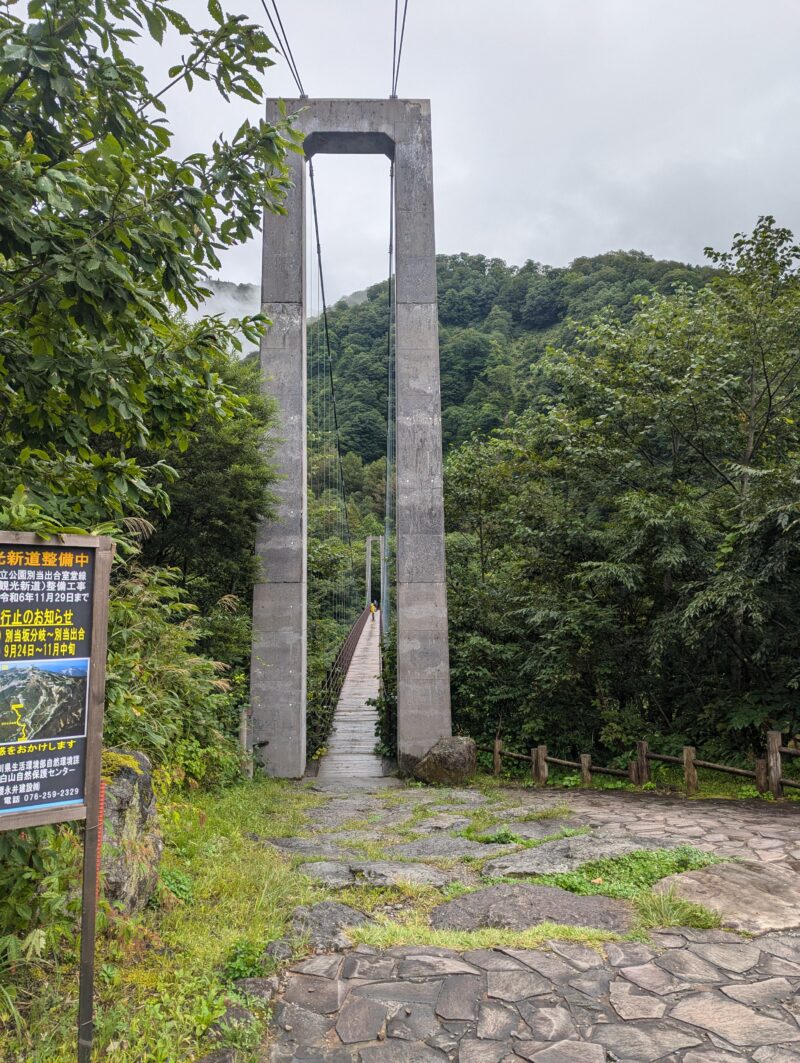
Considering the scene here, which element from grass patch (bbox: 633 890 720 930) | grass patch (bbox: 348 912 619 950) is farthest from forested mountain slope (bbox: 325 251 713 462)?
grass patch (bbox: 348 912 619 950)

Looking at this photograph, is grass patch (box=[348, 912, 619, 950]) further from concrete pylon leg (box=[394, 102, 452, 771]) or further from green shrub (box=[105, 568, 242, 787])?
concrete pylon leg (box=[394, 102, 452, 771])

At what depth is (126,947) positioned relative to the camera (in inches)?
89.5

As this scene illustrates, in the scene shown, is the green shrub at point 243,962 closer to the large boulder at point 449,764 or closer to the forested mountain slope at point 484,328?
the large boulder at point 449,764

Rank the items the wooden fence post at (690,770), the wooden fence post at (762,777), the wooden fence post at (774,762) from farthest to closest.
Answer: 1. the wooden fence post at (690,770)
2. the wooden fence post at (762,777)
3. the wooden fence post at (774,762)

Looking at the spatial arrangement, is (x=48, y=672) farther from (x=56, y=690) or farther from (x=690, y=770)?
(x=690, y=770)

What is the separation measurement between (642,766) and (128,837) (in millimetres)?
4864

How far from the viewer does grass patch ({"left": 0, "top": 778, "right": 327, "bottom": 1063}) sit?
1.85m

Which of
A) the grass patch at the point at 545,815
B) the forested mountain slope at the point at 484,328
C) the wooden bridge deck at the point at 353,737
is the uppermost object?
the forested mountain slope at the point at 484,328

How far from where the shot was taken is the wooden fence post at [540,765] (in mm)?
6691

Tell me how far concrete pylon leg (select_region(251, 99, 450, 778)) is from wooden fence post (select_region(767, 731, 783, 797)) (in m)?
3.42

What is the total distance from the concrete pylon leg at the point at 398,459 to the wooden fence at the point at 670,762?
1137 mm

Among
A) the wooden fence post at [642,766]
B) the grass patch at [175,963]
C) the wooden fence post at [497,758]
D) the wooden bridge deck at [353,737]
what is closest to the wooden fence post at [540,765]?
the wooden fence post at [497,758]

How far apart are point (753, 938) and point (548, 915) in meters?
0.78

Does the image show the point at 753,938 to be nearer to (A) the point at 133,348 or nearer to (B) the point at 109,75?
(A) the point at 133,348
